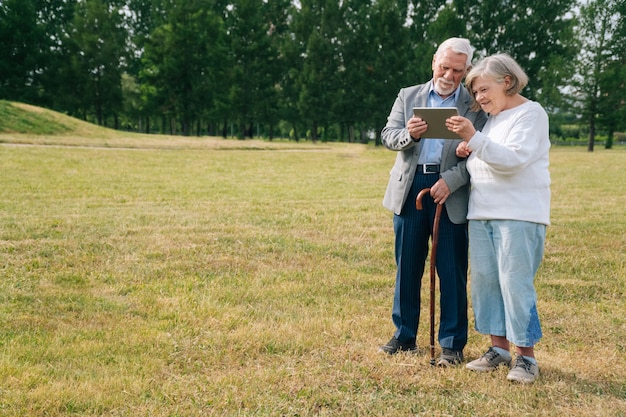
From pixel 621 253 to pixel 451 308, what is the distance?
4285 millimetres

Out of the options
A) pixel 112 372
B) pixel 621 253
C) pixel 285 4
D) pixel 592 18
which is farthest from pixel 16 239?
pixel 285 4

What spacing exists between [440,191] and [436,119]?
0.48 meters

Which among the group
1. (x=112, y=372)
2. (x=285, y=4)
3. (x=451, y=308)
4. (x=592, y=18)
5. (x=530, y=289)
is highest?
(x=285, y=4)

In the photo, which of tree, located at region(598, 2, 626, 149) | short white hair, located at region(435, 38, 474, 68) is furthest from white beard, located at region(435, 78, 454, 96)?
tree, located at region(598, 2, 626, 149)

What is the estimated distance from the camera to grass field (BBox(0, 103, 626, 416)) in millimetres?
3250

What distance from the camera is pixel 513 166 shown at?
10.5 feet

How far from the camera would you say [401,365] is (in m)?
3.70

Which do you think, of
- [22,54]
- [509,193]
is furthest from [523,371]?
[22,54]

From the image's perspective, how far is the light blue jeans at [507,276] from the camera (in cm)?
334

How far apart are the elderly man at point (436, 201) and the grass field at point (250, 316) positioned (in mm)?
271

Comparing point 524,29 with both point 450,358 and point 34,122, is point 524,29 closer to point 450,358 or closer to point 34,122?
point 34,122

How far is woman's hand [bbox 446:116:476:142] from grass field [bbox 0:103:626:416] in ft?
4.80

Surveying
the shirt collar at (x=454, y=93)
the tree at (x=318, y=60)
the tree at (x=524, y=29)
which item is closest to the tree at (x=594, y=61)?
the tree at (x=524, y=29)

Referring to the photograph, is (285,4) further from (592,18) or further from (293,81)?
(592,18)
